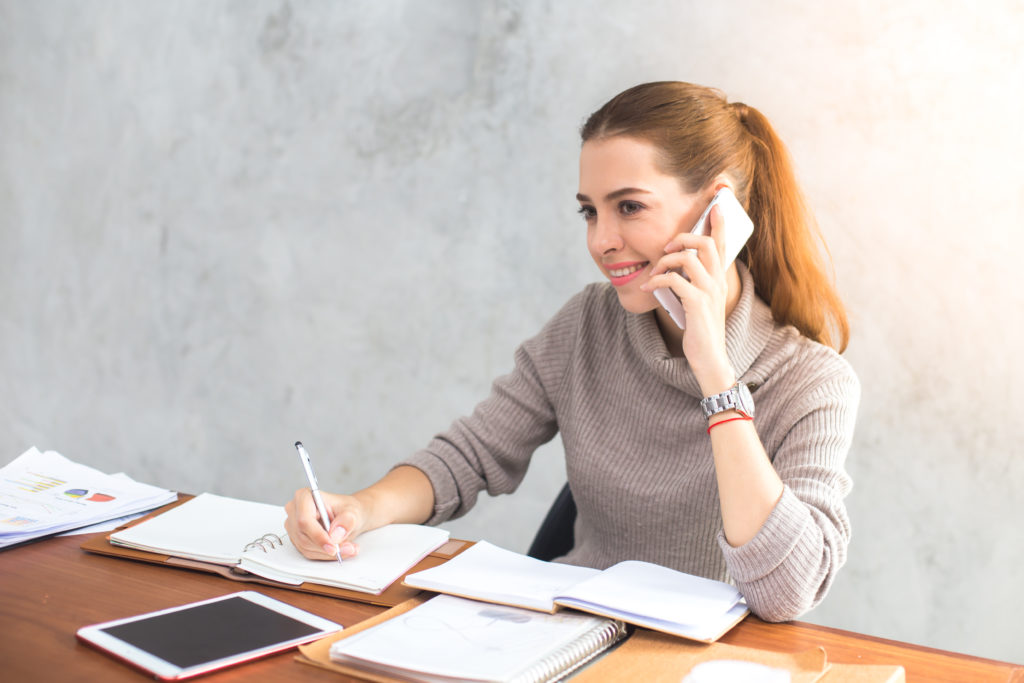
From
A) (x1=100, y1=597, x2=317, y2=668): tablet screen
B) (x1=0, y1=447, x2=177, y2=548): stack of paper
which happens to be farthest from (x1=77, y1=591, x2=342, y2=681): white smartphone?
(x1=0, y1=447, x2=177, y2=548): stack of paper

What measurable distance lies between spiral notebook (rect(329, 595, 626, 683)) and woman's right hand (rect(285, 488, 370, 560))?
0.21 m

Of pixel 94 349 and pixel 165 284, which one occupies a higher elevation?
pixel 165 284

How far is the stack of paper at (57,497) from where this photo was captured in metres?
1.30

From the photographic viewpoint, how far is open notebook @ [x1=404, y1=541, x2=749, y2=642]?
979 millimetres

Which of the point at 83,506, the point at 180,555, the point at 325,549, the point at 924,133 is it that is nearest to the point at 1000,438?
the point at 924,133

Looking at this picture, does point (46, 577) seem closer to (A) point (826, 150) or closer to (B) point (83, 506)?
(B) point (83, 506)

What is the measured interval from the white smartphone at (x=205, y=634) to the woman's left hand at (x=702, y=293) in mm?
594

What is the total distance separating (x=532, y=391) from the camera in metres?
1.67

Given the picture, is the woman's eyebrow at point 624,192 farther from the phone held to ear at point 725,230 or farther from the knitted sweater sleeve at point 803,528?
the knitted sweater sleeve at point 803,528

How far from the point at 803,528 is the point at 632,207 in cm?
57

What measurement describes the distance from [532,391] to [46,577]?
2.77 ft

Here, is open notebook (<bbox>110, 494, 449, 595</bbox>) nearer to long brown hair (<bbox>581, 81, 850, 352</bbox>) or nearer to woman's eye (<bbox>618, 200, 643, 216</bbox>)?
woman's eye (<bbox>618, 200, 643, 216</bbox>)

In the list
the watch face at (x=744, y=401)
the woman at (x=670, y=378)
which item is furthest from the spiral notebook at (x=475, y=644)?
the watch face at (x=744, y=401)

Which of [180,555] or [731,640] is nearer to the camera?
[731,640]
